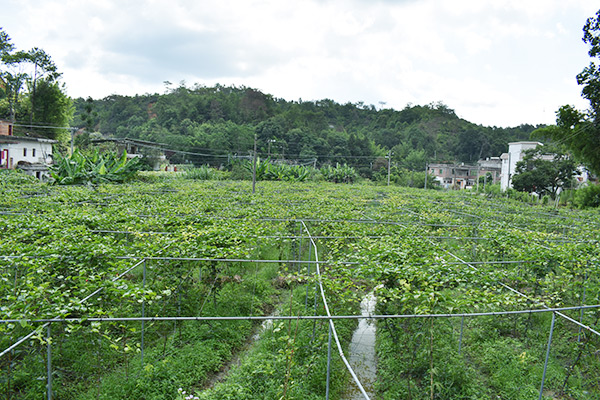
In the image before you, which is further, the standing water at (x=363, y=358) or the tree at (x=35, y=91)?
the tree at (x=35, y=91)

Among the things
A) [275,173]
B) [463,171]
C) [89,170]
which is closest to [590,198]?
[275,173]

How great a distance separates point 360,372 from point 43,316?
513 centimetres

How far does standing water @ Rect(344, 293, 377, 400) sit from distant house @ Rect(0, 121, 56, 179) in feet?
118

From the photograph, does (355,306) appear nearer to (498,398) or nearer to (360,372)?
(360,372)

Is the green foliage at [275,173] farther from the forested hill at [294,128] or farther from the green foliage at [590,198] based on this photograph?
the green foliage at [590,198]

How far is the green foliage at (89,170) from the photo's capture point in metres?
20.8

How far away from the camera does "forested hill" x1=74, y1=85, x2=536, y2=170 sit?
6159 cm

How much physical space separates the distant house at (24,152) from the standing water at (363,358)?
35.9 meters

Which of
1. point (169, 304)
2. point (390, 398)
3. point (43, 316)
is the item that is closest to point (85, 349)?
point (169, 304)

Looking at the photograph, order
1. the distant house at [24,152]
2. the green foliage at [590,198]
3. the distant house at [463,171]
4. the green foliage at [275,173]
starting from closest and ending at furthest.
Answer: the green foliage at [590,198], the green foliage at [275,173], the distant house at [24,152], the distant house at [463,171]

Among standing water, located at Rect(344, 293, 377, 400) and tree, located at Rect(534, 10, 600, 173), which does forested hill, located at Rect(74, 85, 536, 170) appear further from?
standing water, located at Rect(344, 293, 377, 400)

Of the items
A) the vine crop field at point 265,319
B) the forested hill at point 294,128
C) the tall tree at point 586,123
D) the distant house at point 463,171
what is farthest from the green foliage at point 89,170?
the distant house at point 463,171

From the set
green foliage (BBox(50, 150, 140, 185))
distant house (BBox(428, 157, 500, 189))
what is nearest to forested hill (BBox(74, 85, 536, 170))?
distant house (BBox(428, 157, 500, 189))

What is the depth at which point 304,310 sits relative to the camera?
357 inches
